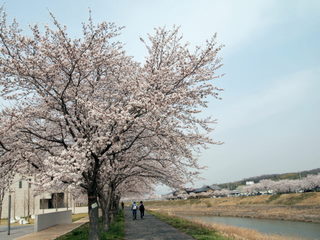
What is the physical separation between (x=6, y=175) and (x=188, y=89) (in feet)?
26.0

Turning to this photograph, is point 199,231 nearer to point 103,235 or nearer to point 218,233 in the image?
point 218,233

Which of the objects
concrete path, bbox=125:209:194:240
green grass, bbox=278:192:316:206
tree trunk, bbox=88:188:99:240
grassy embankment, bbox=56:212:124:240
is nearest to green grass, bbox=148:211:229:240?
concrete path, bbox=125:209:194:240

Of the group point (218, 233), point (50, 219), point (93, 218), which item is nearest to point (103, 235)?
point (93, 218)

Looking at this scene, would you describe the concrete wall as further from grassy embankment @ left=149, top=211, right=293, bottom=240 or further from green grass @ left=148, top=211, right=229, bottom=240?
grassy embankment @ left=149, top=211, right=293, bottom=240

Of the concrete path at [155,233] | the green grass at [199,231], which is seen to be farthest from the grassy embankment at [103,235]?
the green grass at [199,231]

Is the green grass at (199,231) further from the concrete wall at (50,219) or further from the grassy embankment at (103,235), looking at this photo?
the concrete wall at (50,219)

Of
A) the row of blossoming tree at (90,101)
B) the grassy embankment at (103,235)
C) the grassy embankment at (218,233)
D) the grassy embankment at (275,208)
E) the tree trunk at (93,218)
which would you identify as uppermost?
the row of blossoming tree at (90,101)

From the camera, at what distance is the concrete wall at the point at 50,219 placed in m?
23.4

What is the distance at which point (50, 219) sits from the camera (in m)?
27.4

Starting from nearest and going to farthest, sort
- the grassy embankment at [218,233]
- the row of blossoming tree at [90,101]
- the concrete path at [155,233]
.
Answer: the row of blossoming tree at [90,101] → the grassy embankment at [218,233] → the concrete path at [155,233]

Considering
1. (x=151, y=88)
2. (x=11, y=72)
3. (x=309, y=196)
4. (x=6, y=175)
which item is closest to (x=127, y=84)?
(x=151, y=88)

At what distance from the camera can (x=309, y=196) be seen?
55062mm

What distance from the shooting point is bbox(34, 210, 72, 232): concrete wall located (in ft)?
76.9

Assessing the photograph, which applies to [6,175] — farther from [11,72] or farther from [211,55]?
[211,55]
